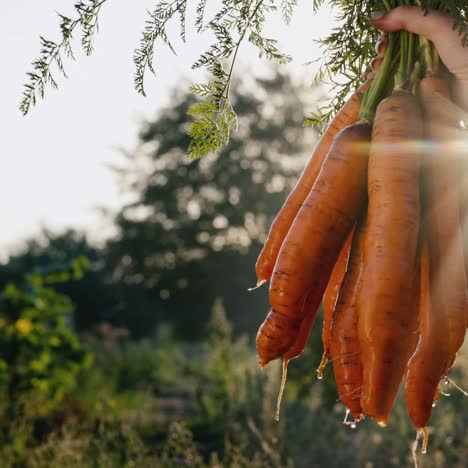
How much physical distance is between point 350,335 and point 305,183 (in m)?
0.34

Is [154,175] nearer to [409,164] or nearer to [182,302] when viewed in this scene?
[182,302]

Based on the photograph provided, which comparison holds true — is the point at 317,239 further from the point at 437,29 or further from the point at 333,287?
the point at 437,29

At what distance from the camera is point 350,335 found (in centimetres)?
126

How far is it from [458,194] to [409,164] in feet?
0.35

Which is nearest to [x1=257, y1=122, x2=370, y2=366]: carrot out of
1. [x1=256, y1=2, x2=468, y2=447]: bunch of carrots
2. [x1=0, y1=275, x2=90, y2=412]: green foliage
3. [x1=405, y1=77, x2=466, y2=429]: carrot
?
[x1=256, y1=2, x2=468, y2=447]: bunch of carrots

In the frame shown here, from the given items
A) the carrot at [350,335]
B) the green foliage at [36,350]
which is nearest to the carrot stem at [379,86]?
the carrot at [350,335]

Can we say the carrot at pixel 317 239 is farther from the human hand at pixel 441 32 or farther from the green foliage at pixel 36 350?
the green foliage at pixel 36 350

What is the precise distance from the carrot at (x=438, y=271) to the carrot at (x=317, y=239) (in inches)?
5.4

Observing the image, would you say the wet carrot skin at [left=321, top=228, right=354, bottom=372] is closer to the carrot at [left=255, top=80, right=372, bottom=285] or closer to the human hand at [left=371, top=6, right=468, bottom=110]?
the carrot at [left=255, top=80, right=372, bottom=285]

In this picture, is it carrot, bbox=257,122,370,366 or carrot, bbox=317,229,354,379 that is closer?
carrot, bbox=257,122,370,366

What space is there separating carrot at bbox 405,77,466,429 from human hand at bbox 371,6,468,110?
1.6 inches

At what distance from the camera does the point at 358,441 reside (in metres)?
5.34

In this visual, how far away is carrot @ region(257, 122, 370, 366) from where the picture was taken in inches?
46.6

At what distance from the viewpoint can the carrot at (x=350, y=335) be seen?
1.23 metres
